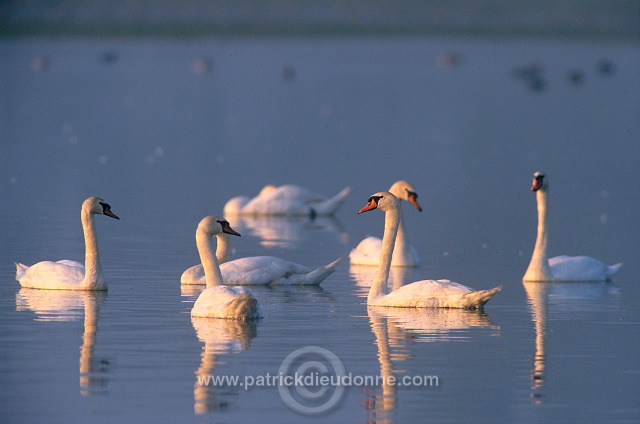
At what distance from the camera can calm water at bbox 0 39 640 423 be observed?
1095 cm

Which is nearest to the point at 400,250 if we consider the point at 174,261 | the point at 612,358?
the point at 174,261

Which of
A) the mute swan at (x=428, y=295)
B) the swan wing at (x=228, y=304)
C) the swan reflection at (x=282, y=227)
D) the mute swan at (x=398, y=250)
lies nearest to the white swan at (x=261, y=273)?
the mute swan at (x=428, y=295)

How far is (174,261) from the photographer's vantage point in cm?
1842

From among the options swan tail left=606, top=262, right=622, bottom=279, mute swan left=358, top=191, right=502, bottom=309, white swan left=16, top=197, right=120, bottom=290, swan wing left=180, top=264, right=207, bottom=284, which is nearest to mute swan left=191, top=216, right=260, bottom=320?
Result: mute swan left=358, top=191, right=502, bottom=309

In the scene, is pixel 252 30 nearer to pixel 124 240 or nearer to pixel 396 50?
pixel 396 50

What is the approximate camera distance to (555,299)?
16.2 metres

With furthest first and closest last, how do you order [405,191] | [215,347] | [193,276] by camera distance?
[405,191] < [193,276] < [215,347]

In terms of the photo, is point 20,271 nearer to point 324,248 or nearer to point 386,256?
point 386,256

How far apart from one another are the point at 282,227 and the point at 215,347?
11270 mm

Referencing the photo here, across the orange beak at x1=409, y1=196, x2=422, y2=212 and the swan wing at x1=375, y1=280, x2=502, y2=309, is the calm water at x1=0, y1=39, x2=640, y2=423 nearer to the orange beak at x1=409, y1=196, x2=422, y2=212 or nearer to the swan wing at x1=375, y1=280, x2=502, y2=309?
the swan wing at x1=375, y1=280, x2=502, y2=309

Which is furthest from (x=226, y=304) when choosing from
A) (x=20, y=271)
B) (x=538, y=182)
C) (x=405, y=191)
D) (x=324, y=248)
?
(x=324, y=248)

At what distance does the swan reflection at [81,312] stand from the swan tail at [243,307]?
1196 mm

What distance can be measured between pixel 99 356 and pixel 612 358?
161 inches

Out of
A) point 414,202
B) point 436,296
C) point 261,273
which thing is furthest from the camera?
point 414,202
